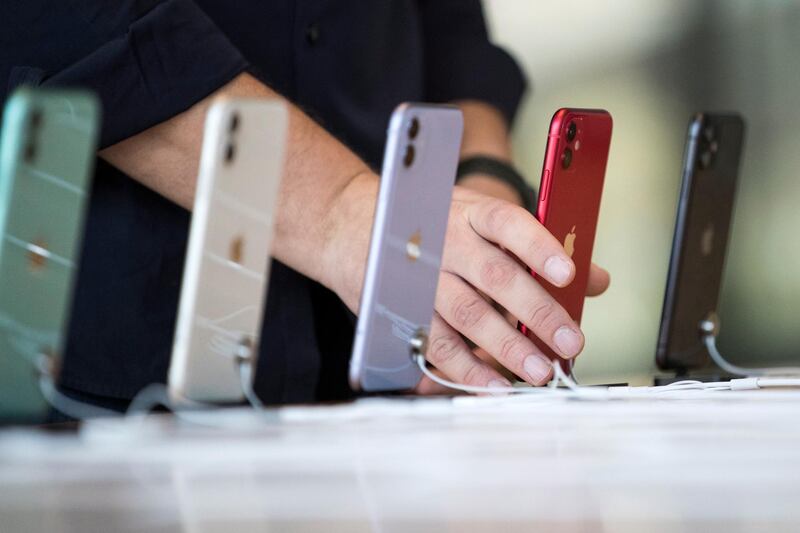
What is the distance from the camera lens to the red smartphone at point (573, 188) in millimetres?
1020

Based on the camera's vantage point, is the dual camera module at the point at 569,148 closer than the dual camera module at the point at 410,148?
No

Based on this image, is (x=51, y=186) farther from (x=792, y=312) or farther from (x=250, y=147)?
(x=792, y=312)

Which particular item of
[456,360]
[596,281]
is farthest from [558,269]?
[596,281]

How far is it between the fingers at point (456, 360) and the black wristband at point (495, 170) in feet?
1.15

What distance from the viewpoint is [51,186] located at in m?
0.74

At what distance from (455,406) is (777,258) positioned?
319 centimetres

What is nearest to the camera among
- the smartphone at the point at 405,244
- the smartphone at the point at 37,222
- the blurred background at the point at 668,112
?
the smartphone at the point at 37,222

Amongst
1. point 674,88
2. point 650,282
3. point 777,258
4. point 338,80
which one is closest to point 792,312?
point 777,258

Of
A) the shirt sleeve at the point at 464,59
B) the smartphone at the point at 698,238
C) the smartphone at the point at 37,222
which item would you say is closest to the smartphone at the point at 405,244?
the smartphone at the point at 37,222

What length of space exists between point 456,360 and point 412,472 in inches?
18.5

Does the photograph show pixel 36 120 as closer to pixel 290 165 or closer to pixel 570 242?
pixel 290 165

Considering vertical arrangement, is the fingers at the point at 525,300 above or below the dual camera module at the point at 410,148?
below

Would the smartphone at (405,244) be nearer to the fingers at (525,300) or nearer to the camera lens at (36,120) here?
the fingers at (525,300)

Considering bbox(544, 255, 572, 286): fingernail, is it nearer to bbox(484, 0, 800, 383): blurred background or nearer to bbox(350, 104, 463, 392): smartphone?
bbox(350, 104, 463, 392): smartphone
